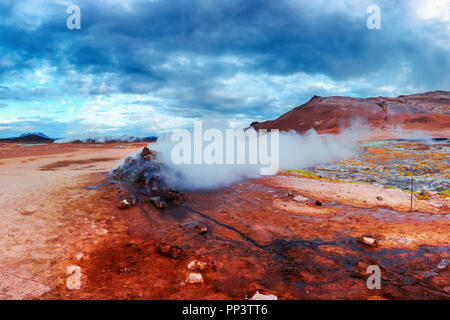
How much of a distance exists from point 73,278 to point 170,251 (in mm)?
1492

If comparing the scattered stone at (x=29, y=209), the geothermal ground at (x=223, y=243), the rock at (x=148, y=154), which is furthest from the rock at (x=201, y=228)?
the rock at (x=148, y=154)

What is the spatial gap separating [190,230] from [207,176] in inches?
178

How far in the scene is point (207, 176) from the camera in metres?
9.63

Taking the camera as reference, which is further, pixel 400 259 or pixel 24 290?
pixel 400 259

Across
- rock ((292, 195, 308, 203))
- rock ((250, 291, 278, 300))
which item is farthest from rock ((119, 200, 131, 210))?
rock ((292, 195, 308, 203))

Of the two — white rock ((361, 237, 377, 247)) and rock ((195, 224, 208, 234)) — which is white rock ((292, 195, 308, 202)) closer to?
white rock ((361, 237, 377, 247))

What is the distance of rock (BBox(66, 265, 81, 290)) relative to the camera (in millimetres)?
3184

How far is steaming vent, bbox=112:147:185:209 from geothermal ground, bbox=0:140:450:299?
0.22 metres

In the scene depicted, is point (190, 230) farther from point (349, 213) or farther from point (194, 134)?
point (194, 134)

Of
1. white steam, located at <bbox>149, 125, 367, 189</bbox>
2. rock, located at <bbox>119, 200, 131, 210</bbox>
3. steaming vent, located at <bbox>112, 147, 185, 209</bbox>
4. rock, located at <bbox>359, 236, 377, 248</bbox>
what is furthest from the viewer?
white steam, located at <bbox>149, 125, 367, 189</bbox>

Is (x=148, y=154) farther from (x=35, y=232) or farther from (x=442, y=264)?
(x=442, y=264)

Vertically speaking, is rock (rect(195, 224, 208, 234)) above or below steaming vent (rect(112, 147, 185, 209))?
below
